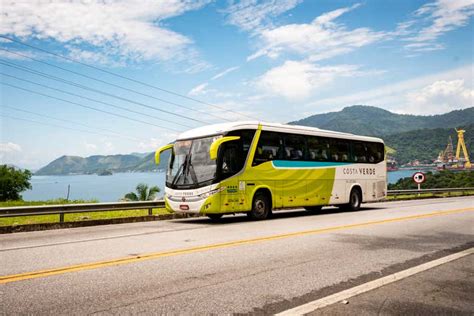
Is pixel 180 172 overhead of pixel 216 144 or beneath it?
beneath

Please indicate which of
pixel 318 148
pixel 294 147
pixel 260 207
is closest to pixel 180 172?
pixel 260 207

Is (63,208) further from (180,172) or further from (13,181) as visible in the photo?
(13,181)

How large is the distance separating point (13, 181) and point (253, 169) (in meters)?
57.9

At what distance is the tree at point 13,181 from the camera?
6194 cm

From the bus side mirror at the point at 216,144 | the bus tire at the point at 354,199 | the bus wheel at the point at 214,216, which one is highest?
the bus side mirror at the point at 216,144

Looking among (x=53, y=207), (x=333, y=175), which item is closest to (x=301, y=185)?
(x=333, y=175)

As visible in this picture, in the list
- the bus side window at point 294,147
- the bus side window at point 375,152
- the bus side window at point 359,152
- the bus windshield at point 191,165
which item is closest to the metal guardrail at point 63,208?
the bus windshield at point 191,165

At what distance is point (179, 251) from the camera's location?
7.84 m

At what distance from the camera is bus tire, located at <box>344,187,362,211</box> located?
67.7ft

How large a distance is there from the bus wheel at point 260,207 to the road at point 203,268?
4465 millimetres

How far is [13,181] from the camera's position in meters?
62.7

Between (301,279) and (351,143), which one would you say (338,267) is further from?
(351,143)

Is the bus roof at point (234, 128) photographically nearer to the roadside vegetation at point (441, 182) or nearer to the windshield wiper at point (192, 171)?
the windshield wiper at point (192, 171)

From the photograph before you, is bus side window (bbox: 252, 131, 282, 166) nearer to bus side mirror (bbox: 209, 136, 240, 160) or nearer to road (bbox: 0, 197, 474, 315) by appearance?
bus side mirror (bbox: 209, 136, 240, 160)
